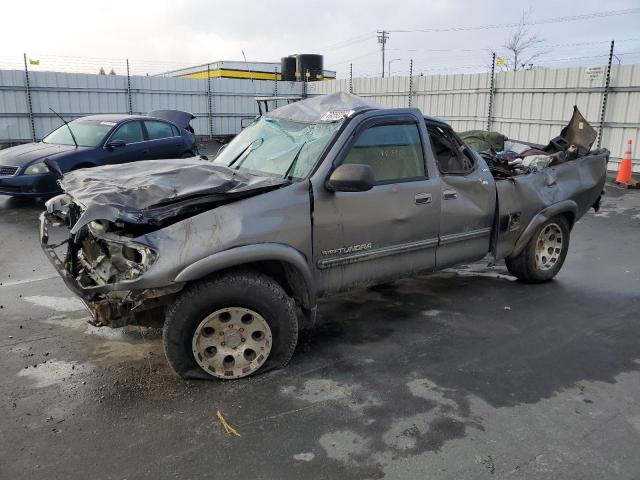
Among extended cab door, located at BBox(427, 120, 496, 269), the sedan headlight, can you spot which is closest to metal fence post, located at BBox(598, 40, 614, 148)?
extended cab door, located at BBox(427, 120, 496, 269)

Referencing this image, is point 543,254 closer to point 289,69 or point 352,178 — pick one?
point 352,178

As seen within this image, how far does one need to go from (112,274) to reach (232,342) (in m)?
0.89

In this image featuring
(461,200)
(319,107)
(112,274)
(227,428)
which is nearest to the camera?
(227,428)

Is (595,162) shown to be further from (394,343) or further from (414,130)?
(394,343)

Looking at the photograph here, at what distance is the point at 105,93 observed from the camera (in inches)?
770

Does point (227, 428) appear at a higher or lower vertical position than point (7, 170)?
lower

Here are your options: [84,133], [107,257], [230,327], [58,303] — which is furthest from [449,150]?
[84,133]

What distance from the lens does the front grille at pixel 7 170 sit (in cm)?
918

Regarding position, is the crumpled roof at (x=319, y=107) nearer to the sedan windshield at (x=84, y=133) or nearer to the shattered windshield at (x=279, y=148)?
the shattered windshield at (x=279, y=148)

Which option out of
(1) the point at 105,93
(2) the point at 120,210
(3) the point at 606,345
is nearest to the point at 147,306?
(2) the point at 120,210

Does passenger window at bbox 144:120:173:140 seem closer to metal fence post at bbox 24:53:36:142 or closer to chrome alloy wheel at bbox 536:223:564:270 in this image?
chrome alloy wheel at bbox 536:223:564:270

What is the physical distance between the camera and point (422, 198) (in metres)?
4.50

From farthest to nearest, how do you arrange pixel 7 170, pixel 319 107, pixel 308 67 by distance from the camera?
1. pixel 308 67
2. pixel 7 170
3. pixel 319 107

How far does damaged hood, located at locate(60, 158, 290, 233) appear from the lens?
3.32 meters
